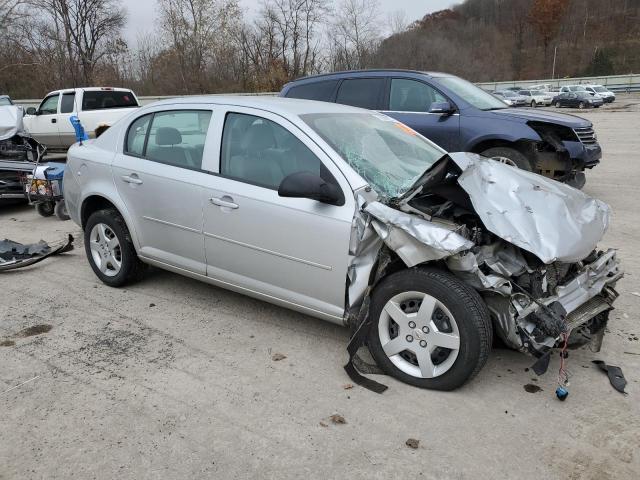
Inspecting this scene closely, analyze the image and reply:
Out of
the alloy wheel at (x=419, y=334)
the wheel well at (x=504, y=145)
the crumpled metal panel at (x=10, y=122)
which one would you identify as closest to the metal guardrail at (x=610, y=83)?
the wheel well at (x=504, y=145)

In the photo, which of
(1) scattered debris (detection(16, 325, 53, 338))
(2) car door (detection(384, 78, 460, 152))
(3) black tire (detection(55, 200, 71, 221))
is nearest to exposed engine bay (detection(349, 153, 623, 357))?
(1) scattered debris (detection(16, 325, 53, 338))

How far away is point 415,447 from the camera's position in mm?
2627

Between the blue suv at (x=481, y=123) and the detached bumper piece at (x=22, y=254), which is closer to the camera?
the detached bumper piece at (x=22, y=254)

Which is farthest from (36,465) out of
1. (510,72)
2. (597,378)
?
(510,72)

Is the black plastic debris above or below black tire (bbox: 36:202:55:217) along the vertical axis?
below

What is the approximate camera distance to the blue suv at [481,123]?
7.16 m

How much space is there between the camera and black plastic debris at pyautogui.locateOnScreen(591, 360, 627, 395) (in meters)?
3.10

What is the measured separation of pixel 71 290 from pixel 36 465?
2485mm

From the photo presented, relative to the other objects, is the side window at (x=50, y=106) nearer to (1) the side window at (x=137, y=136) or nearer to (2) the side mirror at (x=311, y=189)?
(1) the side window at (x=137, y=136)

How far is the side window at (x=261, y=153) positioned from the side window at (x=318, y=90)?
4.69 metres

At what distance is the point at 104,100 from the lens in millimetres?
13844

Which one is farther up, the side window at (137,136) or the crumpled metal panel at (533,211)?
the side window at (137,136)

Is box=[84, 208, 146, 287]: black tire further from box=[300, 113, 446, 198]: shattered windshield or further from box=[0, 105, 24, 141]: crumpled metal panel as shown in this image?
box=[0, 105, 24, 141]: crumpled metal panel

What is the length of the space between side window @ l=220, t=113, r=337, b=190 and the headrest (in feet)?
1.81
